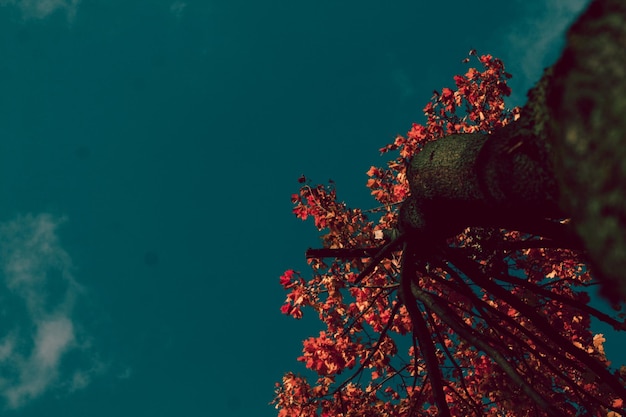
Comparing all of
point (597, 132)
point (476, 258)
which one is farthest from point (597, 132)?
point (476, 258)

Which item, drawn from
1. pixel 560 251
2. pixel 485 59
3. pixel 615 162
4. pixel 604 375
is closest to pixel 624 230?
pixel 615 162

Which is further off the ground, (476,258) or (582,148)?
(476,258)

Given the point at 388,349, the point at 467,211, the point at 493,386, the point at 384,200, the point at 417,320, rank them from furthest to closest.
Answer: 1. the point at 384,200
2. the point at 388,349
3. the point at 493,386
4. the point at 417,320
5. the point at 467,211

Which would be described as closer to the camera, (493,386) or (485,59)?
(493,386)

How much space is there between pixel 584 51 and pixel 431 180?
54.2 inches

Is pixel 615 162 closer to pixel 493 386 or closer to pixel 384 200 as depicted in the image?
pixel 493 386

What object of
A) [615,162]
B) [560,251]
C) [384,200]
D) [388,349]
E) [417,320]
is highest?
[384,200]

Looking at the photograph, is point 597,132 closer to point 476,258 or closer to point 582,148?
point 582,148

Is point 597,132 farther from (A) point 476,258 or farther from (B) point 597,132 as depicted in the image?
(A) point 476,258

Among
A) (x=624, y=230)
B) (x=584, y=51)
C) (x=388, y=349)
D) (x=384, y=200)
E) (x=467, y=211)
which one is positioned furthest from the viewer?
(x=384, y=200)

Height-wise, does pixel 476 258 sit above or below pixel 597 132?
above

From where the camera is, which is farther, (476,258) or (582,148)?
(476,258)

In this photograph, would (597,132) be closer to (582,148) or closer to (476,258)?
(582,148)

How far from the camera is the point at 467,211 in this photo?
8.05 ft
